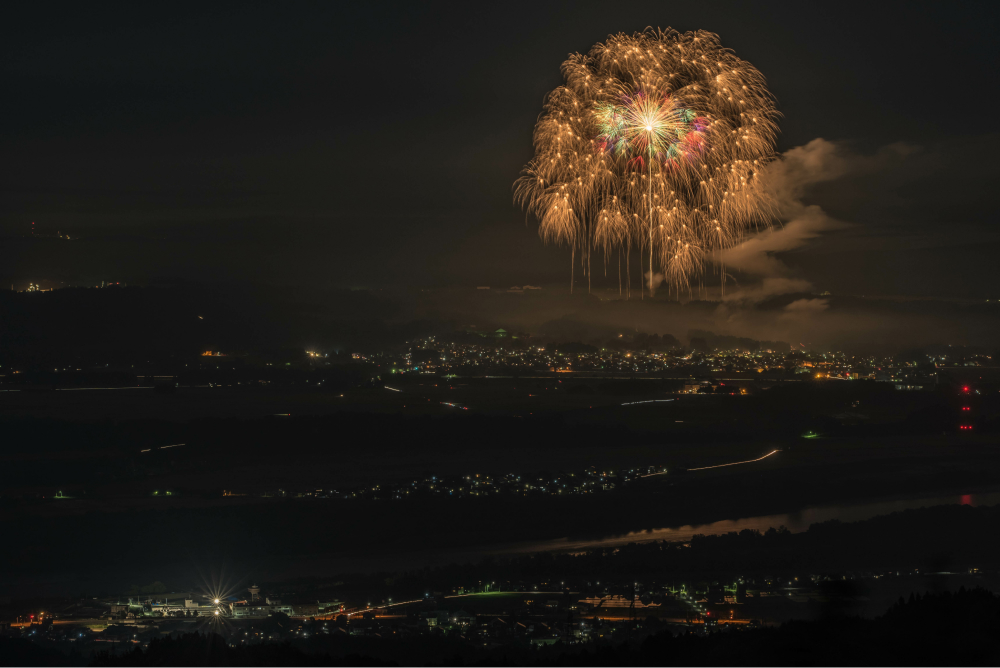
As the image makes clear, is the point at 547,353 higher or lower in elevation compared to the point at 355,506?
higher

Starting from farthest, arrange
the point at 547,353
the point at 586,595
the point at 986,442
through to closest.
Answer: the point at 547,353 < the point at 986,442 < the point at 586,595

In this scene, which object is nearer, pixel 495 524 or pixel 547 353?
pixel 495 524

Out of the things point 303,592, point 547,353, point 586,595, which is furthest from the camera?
point 547,353

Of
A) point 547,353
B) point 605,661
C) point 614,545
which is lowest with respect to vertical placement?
point 614,545

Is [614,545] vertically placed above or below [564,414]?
below

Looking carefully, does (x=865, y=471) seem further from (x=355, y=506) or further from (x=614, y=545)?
(x=355, y=506)

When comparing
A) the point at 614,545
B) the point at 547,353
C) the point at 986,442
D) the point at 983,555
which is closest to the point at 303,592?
the point at 614,545

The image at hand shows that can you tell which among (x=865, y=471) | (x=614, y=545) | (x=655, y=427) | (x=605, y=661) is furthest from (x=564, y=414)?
(x=605, y=661)

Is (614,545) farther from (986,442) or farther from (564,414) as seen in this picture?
(986,442)

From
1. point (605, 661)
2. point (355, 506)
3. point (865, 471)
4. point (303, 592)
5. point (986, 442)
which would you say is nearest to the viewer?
point (605, 661)
